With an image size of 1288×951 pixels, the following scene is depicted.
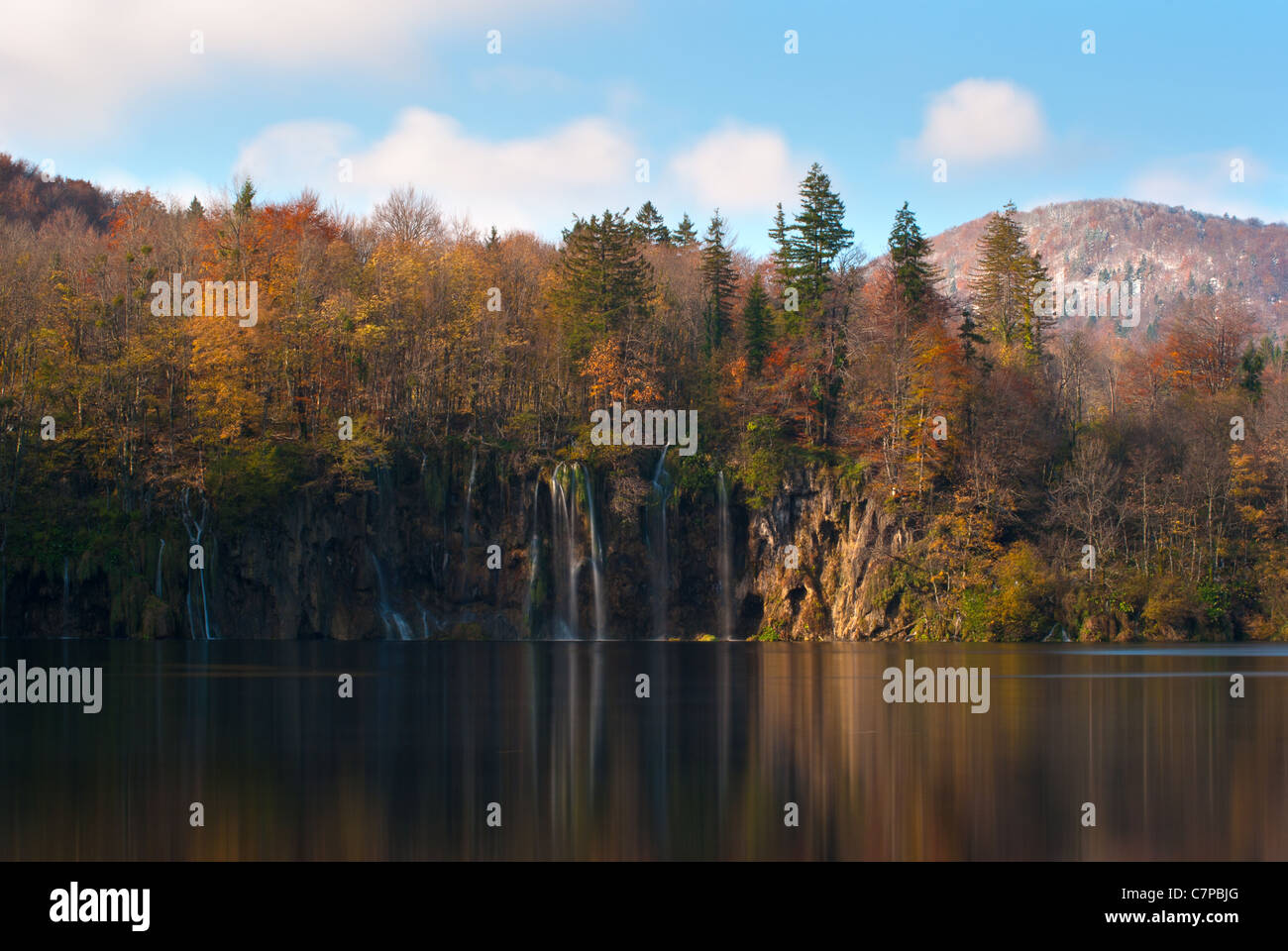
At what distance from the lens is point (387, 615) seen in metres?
72.5

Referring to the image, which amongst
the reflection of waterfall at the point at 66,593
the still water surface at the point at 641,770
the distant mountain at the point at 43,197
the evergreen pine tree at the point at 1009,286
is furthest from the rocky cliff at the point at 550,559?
the distant mountain at the point at 43,197

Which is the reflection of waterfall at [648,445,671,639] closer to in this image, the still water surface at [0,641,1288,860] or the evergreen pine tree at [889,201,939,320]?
the evergreen pine tree at [889,201,939,320]

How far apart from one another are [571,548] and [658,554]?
6112 mm

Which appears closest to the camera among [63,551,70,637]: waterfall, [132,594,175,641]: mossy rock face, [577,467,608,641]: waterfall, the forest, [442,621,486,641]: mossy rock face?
[132,594,175,641]: mossy rock face

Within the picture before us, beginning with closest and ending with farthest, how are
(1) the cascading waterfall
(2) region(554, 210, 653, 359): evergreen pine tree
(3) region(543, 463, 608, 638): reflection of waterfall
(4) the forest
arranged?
(4) the forest
(1) the cascading waterfall
(3) region(543, 463, 608, 638): reflection of waterfall
(2) region(554, 210, 653, 359): evergreen pine tree

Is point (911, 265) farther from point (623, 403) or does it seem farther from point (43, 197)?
point (43, 197)

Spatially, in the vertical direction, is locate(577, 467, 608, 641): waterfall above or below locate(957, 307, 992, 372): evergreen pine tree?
below

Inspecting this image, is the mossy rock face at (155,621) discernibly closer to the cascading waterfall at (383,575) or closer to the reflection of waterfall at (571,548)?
the cascading waterfall at (383,575)

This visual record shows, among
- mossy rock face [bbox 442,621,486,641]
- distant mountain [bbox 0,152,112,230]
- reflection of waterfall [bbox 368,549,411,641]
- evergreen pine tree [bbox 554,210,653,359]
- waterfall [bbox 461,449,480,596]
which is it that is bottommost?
mossy rock face [bbox 442,621,486,641]

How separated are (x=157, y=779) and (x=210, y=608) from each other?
49.2 m

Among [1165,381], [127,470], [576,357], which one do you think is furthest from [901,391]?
[127,470]

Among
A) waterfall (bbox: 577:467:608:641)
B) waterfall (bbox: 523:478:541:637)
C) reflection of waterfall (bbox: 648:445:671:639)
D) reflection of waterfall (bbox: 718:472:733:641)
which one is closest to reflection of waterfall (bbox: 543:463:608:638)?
waterfall (bbox: 577:467:608:641)

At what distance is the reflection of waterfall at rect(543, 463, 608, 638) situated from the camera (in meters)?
73.9

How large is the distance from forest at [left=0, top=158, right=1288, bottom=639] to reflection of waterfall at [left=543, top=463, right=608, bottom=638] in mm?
2233
